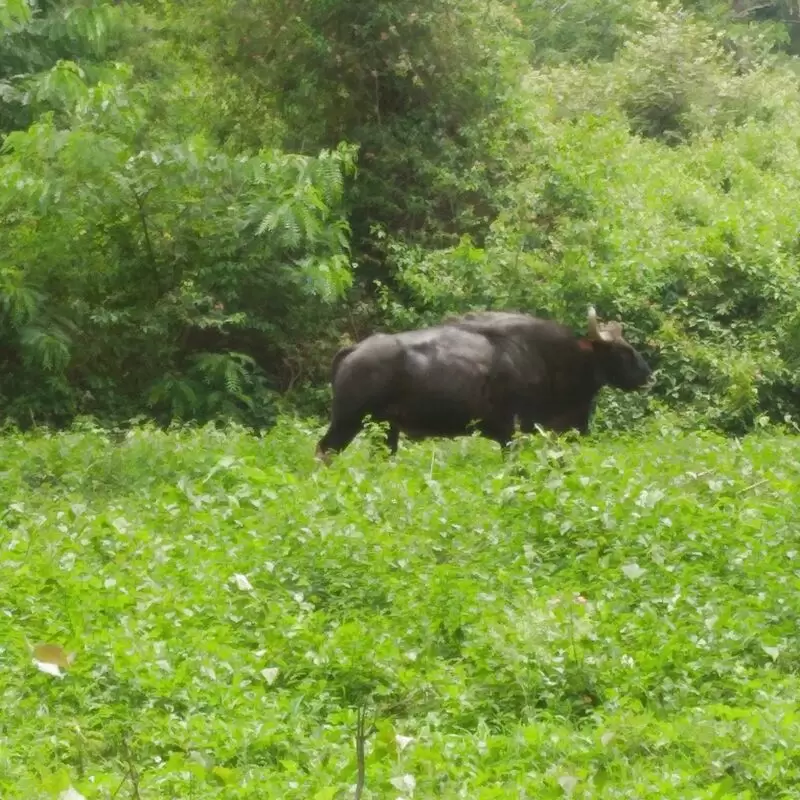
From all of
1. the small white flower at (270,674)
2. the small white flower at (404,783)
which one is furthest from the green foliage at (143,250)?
the small white flower at (404,783)

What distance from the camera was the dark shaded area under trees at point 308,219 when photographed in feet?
49.2

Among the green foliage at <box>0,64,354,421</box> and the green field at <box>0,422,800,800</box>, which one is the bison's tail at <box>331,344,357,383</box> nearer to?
the green field at <box>0,422,800,800</box>

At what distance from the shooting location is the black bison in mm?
11281

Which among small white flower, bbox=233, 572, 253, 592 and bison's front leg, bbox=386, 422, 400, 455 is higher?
small white flower, bbox=233, 572, 253, 592

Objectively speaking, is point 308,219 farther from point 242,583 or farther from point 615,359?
point 242,583

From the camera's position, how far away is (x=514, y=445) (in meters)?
11.4

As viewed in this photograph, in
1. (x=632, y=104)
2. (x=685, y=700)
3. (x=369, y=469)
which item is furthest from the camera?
(x=632, y=104)

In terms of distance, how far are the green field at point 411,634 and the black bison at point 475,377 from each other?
1184 mm

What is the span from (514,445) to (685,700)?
549 cm

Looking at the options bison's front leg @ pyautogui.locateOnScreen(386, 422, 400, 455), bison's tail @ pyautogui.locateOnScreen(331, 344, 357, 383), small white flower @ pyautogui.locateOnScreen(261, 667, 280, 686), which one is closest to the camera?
small white flower @ pyautogui.locateOnScreen(261, 667, 280, 686)

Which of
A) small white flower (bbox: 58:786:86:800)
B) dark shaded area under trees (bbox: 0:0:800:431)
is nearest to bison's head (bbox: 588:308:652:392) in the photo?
dark shaded area under trees (bbox: 0:0:800:431)

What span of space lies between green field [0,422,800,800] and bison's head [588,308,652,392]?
2657 millimetres

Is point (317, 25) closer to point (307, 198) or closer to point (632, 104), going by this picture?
point (307, 198)

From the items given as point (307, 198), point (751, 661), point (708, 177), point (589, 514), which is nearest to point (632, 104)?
point (708, 177)
